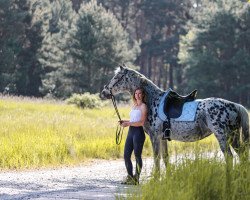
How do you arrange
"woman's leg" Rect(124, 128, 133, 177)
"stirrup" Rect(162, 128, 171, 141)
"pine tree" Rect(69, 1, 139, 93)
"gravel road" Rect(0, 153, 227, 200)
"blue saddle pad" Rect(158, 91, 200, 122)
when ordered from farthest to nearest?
1. "pine tree" Rect(69, 1, 139, 93)
2. "woman's leg" Rect(124, 128, 133, 177)
3. "stirrup" Rect(162, 128, 171, 141)
4. "blue saddle pad" Rect(158, 91, 200, 122)
5. "gravel road" Rect(0, 153, 227, 200)

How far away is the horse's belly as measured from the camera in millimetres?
10320

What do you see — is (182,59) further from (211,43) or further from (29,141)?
(29,141)

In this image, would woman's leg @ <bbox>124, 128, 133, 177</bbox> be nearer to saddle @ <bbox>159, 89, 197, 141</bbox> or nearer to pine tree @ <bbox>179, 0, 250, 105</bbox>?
saddle @ <bbox>159, 89, 197, 141</bbox>

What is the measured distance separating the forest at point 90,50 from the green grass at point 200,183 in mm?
41215

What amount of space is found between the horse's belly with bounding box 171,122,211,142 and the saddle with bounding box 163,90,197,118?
0.61ft

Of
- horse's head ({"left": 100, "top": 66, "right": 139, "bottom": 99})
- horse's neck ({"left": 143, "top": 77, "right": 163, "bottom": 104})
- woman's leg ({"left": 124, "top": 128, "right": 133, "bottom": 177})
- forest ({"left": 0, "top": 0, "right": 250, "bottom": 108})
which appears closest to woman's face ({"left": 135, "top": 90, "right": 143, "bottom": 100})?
horse's neck ({"left": 143, "top": 77, "right": 163, "bottom": 104})

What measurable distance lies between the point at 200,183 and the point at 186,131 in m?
3.37

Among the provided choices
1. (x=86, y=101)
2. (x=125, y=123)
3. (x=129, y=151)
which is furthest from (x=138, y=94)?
(x=86, y=101)

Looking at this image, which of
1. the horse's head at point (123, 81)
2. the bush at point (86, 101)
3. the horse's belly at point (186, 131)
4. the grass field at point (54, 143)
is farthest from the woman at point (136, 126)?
the bush at point (86, 101)

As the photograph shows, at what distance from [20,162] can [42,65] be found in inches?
1601

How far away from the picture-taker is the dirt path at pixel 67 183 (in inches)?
364

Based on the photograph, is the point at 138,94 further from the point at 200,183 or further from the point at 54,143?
→ the point at 54,143

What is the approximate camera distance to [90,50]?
50062mm

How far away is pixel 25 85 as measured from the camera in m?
51.4
